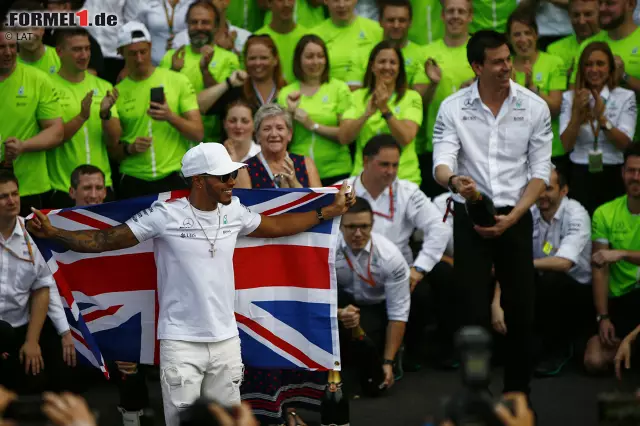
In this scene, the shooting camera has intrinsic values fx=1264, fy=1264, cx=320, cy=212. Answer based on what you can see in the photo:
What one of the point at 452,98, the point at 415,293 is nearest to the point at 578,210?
the point at 415,293

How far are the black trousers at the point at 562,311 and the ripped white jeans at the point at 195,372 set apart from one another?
336 centimetres

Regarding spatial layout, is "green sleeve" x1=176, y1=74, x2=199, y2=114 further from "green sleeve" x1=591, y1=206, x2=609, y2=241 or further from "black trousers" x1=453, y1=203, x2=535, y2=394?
"green sleeve" x1=591, y1=206, x2=609, y2=241

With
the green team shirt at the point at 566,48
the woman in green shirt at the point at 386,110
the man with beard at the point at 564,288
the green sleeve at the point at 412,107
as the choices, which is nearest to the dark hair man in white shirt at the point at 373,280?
the man with beard at the point at 564,288

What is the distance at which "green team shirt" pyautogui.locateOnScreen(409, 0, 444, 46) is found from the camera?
38.4 ft

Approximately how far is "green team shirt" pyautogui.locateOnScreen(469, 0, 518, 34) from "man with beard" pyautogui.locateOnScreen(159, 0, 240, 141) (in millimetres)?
2380

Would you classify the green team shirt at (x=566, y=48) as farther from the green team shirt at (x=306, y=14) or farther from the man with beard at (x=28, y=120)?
the man with beard at (x=28, y=120)

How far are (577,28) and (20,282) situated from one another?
544cm

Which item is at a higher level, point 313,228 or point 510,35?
point 510,35

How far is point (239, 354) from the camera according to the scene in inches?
290

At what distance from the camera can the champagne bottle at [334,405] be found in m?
8.07

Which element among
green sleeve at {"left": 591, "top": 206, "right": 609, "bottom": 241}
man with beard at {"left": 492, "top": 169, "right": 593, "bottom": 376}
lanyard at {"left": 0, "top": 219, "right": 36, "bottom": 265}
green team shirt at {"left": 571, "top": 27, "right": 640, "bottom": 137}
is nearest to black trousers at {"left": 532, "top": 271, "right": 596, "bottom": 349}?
man with beard at {"left": 492, "top": 169, "right": 593, "bottom": 376}

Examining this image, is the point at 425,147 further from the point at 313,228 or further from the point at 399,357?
the point at 313,228

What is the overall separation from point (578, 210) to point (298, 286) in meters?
3.03

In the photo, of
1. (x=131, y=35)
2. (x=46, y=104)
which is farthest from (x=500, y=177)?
(x=46, y=104)
